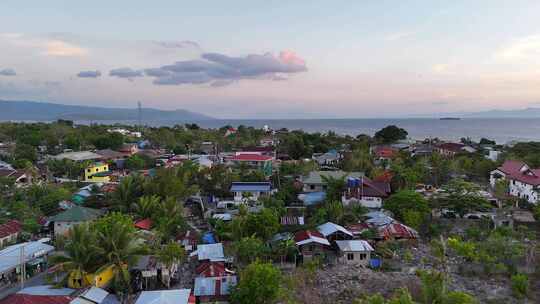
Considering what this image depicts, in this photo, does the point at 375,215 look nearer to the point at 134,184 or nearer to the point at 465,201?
the point at 465,201

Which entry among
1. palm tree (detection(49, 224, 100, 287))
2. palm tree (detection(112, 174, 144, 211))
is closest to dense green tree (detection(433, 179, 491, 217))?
palm tree (detection(112, 174, 144, 211))

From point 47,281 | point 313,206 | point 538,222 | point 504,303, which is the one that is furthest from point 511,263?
point 47,281

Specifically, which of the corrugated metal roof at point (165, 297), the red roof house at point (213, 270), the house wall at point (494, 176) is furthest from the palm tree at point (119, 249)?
the house wall at point (494, 176)

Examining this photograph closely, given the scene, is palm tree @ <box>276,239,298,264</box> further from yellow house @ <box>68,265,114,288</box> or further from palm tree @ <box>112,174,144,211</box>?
palm tree @ <box>112,174,144,211</box>

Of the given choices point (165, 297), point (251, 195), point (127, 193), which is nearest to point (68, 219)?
point (127, 193)

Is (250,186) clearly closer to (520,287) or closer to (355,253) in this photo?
(355,253)
